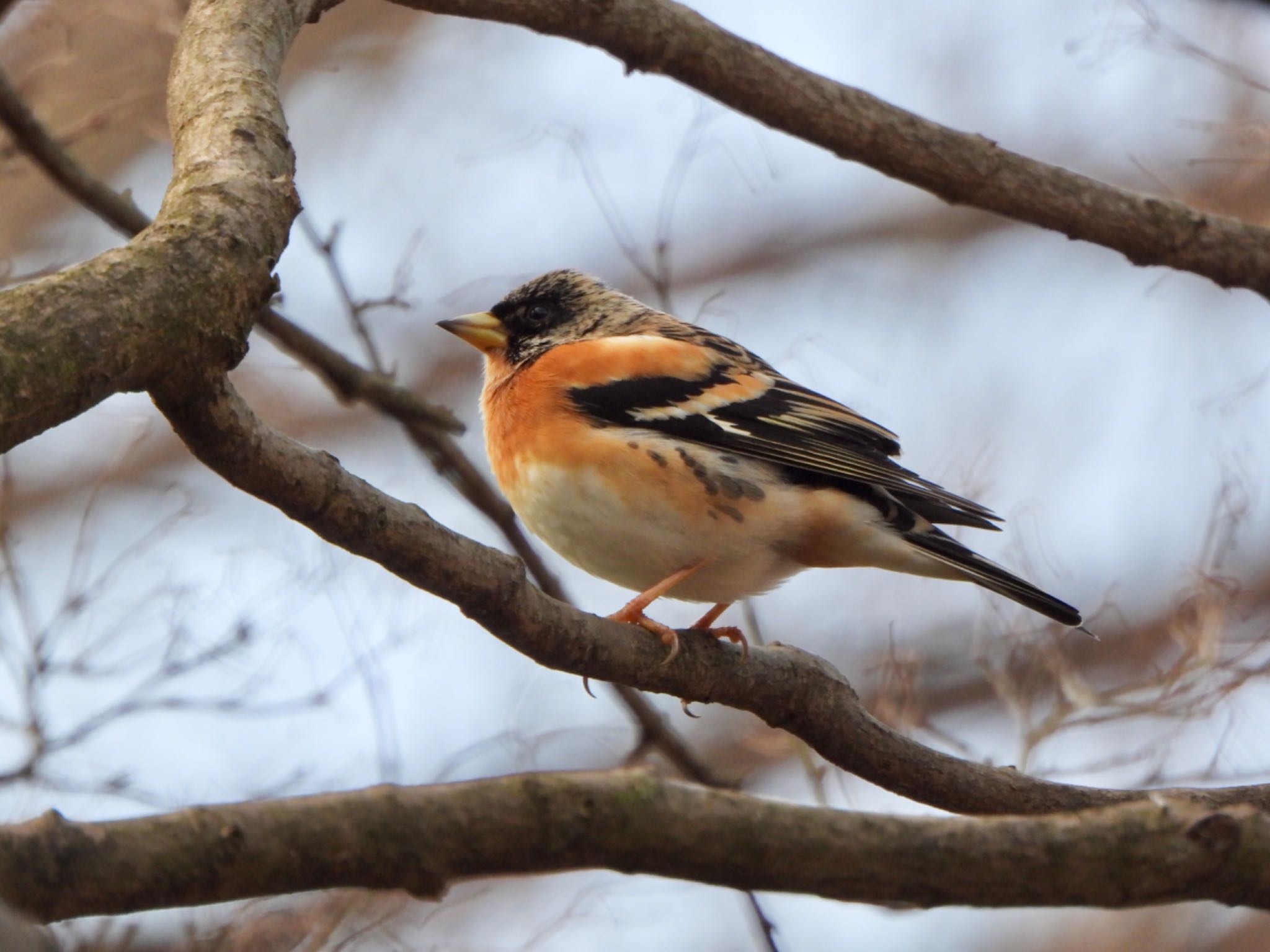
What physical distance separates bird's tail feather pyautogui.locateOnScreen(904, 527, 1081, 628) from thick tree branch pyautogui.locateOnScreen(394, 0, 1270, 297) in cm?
116

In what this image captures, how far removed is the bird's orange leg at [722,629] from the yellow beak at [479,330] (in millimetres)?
1559

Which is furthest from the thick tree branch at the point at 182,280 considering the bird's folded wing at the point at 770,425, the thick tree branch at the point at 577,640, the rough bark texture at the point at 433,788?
the bird's folded wing at the point at 770,425

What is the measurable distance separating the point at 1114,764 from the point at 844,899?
3.56 m

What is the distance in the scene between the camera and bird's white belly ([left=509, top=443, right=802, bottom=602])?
4.75 m

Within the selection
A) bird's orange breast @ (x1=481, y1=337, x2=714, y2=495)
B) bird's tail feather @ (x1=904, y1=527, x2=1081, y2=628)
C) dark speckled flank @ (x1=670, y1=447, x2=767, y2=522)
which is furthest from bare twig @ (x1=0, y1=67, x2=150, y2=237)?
bird's tail feather @ (x1=904, y1=527, x2=1081, y2=628)

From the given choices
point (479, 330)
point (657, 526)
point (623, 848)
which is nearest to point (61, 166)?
point (479, 330)

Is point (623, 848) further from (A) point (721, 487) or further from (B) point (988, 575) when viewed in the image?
(B) point (988, 575)

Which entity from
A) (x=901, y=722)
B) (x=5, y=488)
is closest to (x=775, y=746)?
(x=901, y=722)

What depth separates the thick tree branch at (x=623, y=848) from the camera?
1.92 m

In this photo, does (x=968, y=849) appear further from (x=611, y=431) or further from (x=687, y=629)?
(x=611, y=431)

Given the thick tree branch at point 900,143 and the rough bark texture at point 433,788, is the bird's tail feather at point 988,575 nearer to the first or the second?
the rough bark texture at point 433,788

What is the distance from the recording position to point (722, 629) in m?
4.58

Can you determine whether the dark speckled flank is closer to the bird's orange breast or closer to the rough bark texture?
the bird's orange breast

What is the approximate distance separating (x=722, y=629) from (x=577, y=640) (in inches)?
40.0
